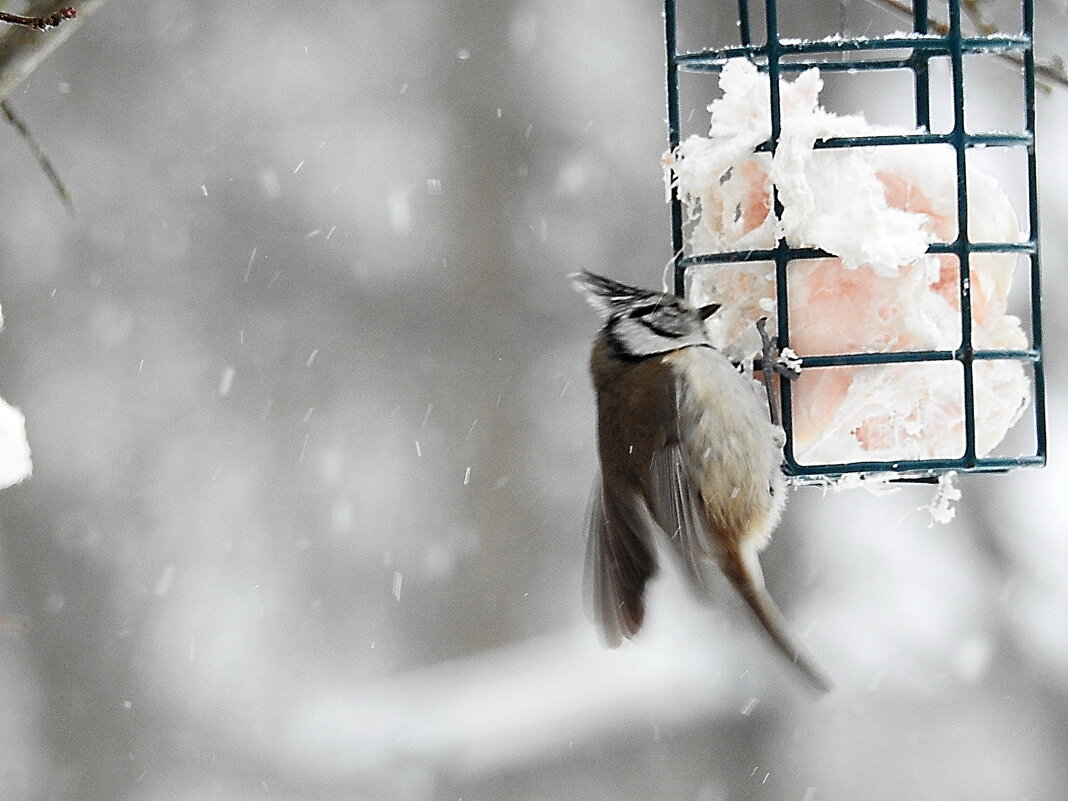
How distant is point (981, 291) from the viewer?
312cm

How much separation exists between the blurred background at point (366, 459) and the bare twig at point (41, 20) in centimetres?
584

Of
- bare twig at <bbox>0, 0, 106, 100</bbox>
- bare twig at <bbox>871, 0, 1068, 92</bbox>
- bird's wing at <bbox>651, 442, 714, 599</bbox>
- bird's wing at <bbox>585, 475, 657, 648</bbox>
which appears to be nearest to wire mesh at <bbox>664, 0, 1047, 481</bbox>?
bare twig at <bbox>871, 0, 1068, 92</bbox>

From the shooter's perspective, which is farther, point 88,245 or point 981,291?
point 88,245

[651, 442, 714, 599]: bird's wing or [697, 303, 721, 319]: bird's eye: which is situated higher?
[697, 303, 721, 319]: bird's eye

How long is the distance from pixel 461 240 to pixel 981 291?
17.6ft

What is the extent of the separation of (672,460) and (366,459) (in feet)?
18.5

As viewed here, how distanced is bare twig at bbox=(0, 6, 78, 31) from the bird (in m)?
1.17

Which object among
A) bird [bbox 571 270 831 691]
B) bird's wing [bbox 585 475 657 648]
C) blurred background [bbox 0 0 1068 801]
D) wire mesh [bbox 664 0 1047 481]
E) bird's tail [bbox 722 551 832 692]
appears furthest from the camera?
blurred background [bbox 0 0 1068 801]

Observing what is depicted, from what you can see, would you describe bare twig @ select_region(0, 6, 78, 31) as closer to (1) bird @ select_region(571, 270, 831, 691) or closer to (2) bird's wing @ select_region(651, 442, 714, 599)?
(1) bird @ select_region(571, 270, 831, 691)

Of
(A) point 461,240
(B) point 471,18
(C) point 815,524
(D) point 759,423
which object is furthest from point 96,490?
(D) point 759,423

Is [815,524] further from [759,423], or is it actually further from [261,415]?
[759,423]

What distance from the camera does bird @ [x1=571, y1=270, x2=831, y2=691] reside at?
3.01 meters

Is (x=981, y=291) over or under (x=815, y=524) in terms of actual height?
over

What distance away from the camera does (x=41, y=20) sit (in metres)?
2.15
